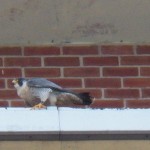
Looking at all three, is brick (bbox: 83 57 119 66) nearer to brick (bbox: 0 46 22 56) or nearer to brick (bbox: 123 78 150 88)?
brick (bbox: 123 78 150 88)

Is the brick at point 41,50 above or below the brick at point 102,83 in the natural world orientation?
above

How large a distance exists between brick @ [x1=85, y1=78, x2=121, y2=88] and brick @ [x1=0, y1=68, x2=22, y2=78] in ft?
1.43

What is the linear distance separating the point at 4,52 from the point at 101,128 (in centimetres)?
116

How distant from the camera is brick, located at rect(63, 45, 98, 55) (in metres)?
4.88

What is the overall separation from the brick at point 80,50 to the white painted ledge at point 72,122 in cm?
84

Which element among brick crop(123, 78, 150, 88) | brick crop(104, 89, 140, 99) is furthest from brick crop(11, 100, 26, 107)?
brick crop(123, 78, 150, 88)

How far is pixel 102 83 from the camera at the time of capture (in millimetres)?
4832

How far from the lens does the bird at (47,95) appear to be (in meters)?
4.29

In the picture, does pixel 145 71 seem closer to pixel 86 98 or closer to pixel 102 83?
pixel 102 83

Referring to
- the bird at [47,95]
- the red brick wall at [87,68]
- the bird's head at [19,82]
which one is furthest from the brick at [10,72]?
the bird at [47,95]

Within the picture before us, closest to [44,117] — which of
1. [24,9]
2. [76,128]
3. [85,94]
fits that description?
[76,128]

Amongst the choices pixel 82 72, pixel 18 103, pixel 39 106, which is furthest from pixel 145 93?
pixel 39 106
